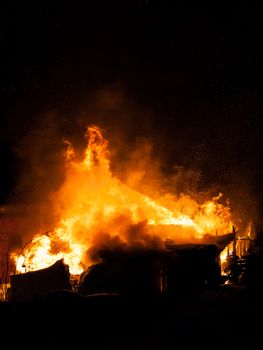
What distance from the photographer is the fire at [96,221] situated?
563 inches

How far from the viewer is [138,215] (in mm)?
16016

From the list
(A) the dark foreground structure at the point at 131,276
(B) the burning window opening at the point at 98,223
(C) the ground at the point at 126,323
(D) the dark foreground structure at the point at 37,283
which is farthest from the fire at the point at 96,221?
(C) the ground at the point at 126,323

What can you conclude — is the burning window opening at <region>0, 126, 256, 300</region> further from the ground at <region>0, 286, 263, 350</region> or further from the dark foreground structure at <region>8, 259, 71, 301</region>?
the ground at <region>0, 286, 263, 350</region>

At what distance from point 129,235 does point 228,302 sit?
13.9ft

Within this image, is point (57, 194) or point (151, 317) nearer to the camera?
point (151, 317)

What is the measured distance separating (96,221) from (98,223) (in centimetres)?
21

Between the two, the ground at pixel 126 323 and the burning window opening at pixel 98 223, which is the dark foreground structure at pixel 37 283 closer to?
the burning window opening at pixel 98 223

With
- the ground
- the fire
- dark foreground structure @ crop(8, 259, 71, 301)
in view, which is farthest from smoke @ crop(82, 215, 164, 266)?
the ground

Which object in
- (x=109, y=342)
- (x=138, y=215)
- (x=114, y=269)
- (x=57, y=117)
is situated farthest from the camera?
(x=57, y=117)

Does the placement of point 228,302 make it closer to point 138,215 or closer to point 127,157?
point 138,215

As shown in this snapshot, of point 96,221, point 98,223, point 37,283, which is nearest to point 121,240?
point 98,223

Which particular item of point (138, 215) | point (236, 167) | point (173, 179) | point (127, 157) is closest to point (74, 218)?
point (138, 215)

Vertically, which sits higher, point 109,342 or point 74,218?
point 74,218

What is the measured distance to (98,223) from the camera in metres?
15.1
